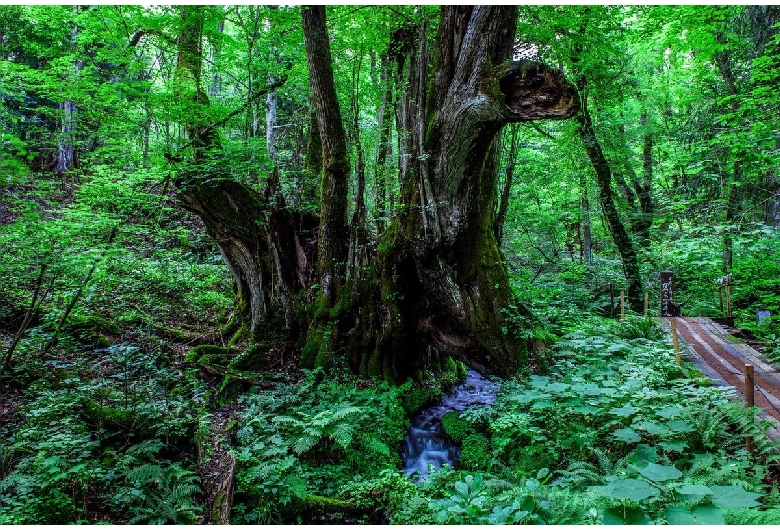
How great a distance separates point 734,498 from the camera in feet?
8.54

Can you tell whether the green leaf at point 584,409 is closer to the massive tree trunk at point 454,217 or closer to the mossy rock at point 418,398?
the massive tree trunk at point 454,217

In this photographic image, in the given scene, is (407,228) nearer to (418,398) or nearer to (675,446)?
(418,398)

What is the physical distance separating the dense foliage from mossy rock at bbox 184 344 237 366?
0.35ft

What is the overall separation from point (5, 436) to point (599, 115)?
14061 millimetres

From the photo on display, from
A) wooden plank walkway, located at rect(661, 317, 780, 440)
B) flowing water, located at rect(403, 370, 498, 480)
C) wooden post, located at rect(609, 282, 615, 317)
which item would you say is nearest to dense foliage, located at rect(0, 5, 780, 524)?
flowing water, located at rect(403, 370, 498, 480)

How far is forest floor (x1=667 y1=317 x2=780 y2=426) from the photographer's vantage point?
5.11m

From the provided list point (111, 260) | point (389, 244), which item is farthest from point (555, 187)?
point (111, 260)

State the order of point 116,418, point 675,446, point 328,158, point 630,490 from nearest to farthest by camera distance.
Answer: point 630,490
point 675,446
point 116,418
point 328,158

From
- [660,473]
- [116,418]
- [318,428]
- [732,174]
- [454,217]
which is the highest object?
[732,174]

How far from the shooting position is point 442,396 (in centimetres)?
773

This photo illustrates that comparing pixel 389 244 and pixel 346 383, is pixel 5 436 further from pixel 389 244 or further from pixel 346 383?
pixel 389 244

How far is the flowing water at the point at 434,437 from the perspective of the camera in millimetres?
6047

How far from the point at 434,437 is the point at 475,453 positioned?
106cm

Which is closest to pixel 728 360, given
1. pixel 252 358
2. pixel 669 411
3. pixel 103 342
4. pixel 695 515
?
pixel 669 411
